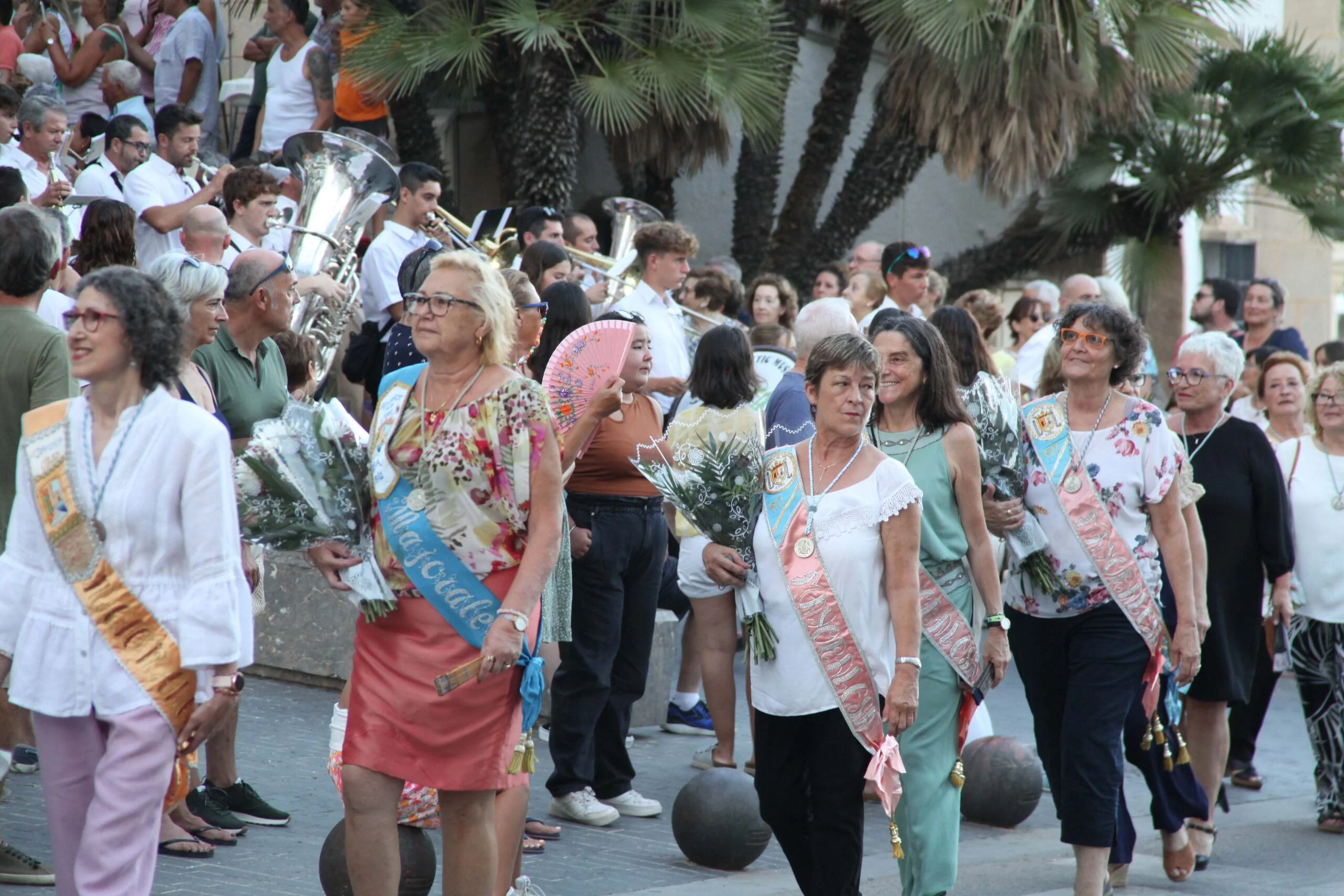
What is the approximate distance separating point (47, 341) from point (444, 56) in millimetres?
6356

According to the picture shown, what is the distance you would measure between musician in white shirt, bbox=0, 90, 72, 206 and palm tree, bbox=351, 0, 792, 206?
3.05 metres

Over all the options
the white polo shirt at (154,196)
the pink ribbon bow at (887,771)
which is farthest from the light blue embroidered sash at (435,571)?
the white polo shirt at (154,196)

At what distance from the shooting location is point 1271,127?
14703 mm

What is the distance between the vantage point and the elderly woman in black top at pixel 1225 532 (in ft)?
21.9

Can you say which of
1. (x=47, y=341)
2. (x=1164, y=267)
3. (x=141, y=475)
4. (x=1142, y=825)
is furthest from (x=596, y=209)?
(x=141, y=475)

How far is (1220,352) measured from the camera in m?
6.62

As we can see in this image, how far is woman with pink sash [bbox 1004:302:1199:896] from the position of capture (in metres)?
5.43

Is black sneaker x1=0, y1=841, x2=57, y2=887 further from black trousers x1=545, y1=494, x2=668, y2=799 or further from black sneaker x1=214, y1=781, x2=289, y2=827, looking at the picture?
black trousers x1=545, y1=494, x2=668, y2=799

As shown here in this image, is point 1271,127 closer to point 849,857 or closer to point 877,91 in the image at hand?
point 877,91

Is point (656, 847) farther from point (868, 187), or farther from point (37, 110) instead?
point (868, 187)

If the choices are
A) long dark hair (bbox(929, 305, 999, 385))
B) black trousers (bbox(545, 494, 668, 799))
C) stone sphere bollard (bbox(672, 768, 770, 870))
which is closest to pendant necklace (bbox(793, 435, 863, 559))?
long dark hair (bbox(929, 305, 999, 385))

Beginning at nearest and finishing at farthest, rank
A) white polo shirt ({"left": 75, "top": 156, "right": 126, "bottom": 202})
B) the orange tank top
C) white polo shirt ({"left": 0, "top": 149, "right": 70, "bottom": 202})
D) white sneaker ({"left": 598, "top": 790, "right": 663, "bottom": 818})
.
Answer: the orange tank top, white sneaker ({"left": 598, "top": 790, "right": 663, "bottom": 818}), white polo shirt ({"left": 0, "top": 149, "right": 70, "bottom": 202}), white polo shirt ({"left": 75, "top": 156, "right": 126, "bottom": 202})

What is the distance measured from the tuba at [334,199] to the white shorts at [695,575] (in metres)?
2.71

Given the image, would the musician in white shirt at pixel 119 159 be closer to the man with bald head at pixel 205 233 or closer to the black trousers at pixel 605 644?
the man with bald head at pixel 205 233
